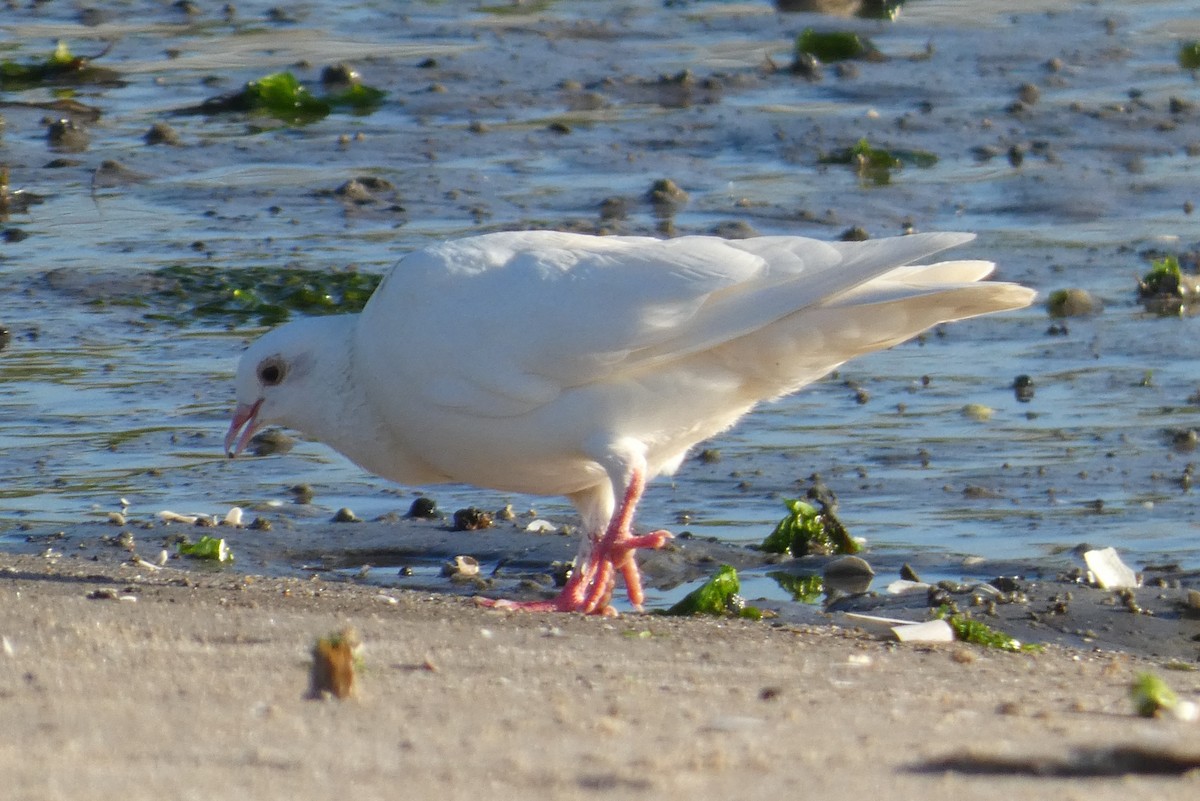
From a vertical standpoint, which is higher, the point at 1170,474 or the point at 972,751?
the point at 972,751

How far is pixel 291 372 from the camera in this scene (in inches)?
262

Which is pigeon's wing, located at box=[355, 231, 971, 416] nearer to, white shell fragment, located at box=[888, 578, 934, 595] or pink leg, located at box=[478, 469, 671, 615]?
pink leg, located at box=[478, 469, 671, 615]

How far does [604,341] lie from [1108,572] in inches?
70.4

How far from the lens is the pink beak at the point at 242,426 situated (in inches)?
267

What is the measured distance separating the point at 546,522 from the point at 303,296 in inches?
128

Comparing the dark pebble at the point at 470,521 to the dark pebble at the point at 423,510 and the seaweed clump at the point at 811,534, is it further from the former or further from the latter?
the seaweed clump at the point at 811,534

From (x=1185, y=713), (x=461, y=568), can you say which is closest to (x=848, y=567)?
(x=461, y=568)

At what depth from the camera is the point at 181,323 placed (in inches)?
403

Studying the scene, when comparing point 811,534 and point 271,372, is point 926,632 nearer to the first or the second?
point 811,534

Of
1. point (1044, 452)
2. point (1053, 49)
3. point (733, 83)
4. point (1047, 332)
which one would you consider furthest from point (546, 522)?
point (1053, 49)

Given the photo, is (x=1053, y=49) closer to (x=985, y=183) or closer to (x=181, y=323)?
(x=985, y=183)

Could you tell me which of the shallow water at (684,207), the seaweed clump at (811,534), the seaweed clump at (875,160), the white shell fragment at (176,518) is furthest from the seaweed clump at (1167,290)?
the white shell fragment at (176,518)

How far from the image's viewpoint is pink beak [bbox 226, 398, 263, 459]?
6.79 m

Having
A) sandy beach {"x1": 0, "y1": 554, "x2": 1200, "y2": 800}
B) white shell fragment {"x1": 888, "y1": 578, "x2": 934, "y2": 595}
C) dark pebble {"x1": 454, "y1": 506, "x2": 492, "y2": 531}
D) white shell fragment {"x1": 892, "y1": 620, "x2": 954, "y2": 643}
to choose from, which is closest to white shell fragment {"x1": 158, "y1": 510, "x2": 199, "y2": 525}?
dark pebble {"x1": 454, "y1": 506, "x2": 492, "y2": 531}
